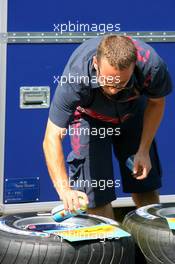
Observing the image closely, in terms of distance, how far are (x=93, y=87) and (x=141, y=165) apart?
569 mm

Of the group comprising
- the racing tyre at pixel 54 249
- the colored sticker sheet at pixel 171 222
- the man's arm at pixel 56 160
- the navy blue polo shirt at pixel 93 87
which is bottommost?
the racing tyre at pixel 54 249

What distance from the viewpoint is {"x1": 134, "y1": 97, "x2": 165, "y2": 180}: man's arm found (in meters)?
3.33

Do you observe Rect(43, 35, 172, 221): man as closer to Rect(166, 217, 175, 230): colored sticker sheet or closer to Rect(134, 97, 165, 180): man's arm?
Rect(134, 97, 165, 180): man's arm

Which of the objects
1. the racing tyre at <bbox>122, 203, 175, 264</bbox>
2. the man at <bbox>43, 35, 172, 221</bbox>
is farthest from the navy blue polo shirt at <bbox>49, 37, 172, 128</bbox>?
the racing tyre at <bbox>122, 203, 175, 264</bbox>

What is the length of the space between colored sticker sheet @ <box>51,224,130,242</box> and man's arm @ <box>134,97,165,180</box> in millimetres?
740

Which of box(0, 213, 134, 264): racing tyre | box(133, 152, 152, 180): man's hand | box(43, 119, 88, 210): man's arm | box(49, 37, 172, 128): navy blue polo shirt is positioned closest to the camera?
box(0, 213, 134, 264): racing tyre

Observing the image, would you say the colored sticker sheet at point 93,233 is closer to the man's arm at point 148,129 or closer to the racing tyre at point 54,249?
the racing tyre at point 54,249

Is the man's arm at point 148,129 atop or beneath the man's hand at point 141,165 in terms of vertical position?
atop

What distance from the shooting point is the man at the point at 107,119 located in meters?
2.84

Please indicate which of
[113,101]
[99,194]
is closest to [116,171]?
[99,194]

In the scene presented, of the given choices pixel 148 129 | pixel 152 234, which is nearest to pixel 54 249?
pixel 152 234

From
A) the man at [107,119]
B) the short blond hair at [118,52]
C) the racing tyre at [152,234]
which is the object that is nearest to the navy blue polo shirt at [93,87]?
the man at [107,119]

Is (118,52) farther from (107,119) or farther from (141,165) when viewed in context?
(141,165)

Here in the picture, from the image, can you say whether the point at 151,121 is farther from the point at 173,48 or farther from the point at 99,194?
the point at 173,48
